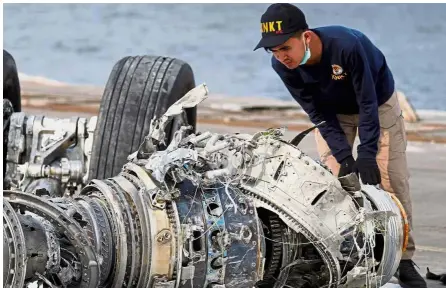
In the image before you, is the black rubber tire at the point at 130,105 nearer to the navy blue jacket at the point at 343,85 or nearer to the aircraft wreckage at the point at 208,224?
the navy blue jacket at the point at 343,85

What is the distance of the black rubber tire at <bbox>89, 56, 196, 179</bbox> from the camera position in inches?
247

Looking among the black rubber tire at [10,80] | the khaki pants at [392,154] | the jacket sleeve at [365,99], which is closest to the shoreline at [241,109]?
the black rubber tire at [10,80]

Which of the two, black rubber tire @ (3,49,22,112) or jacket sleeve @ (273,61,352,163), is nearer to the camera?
jacket sleeve @ (273,61,352,163)

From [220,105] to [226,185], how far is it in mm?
9129

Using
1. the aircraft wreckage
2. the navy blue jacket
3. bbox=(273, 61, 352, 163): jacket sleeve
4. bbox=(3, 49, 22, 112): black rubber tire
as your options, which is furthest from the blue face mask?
bbox=(3, 49, 22, 112): black rubber tire

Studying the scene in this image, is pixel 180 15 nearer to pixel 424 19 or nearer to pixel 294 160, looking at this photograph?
pixel 424 19

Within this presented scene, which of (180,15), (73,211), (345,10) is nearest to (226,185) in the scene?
(73,211)

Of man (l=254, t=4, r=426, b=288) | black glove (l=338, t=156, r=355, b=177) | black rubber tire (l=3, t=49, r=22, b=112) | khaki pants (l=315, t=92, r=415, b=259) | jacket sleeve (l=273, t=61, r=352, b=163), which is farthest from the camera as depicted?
black rubber tire (l=3, t=49, r=22, b=112)

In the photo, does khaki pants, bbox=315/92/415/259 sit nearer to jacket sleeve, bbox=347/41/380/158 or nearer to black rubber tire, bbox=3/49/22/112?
jacket sleeve, bbox=347/41/380/158

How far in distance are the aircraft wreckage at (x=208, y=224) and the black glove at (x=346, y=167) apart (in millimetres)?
344

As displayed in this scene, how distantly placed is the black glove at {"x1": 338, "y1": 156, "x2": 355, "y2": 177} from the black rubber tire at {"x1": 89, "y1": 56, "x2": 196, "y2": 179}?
135cm

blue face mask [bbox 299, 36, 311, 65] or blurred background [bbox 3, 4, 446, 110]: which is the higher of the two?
blurred background [bbox 3, 4, 446, 110]

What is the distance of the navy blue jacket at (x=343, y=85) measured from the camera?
509cm

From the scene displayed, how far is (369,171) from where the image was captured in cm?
504
